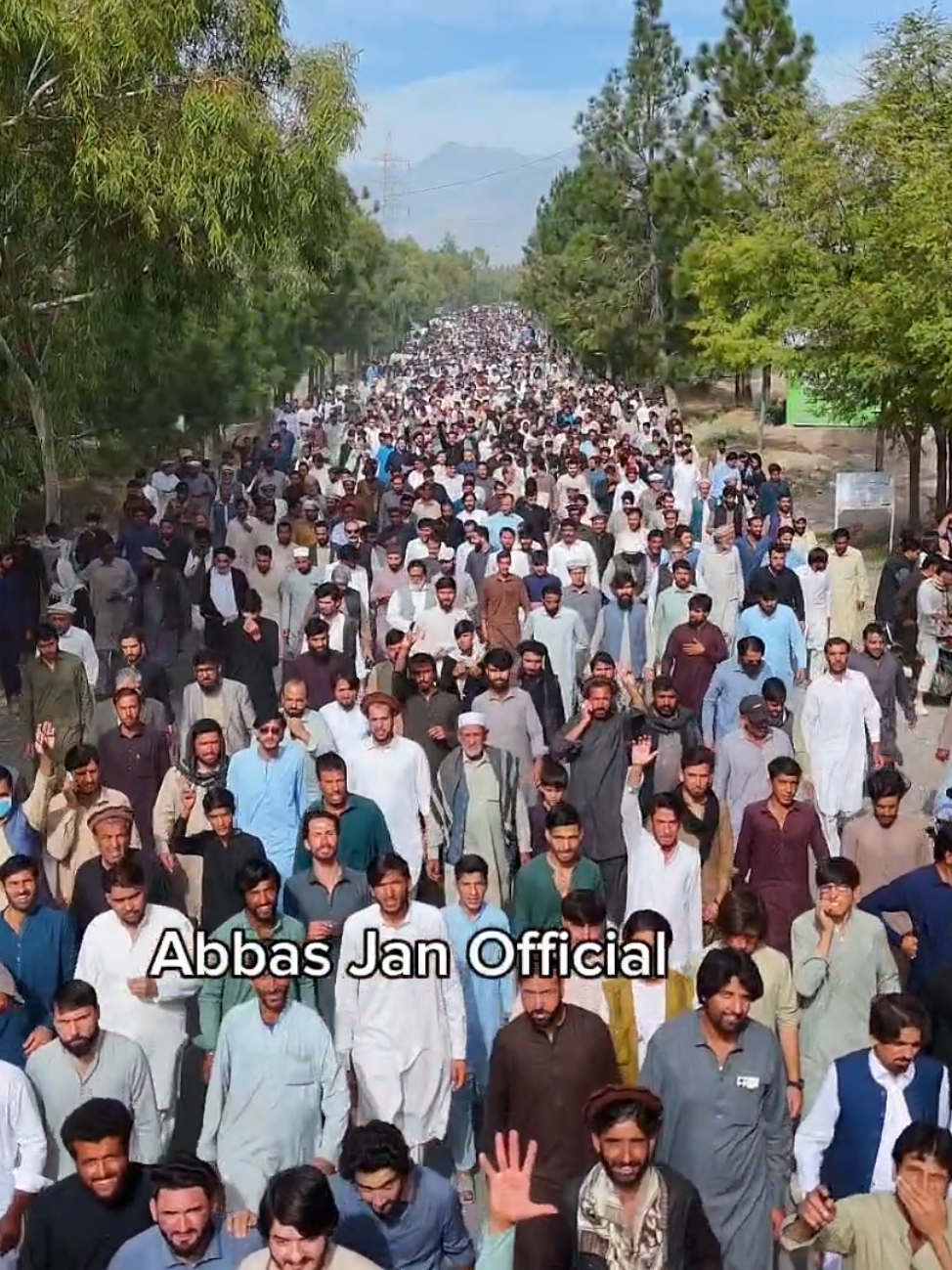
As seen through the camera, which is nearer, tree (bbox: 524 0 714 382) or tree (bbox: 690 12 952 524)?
tree (bbox: 690 12 952 524)

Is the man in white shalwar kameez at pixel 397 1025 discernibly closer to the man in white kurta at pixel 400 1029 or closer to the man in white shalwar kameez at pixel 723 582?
the man in white kurta at pixel 400 1029

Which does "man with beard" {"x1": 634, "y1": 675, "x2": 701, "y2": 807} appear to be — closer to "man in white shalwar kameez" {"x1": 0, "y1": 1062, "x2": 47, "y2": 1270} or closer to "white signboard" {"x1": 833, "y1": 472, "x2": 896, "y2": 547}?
"man in white shalwar kameez" {"x1": 0, "y1": 1062, "x2": 47, "y2": 1270}

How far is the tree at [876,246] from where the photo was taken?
53.3ft

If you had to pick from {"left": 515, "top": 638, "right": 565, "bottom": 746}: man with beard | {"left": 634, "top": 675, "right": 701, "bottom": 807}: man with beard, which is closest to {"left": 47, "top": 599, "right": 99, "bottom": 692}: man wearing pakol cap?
{"left": 515, "top": 638, "right": 565, "bottom": 746}: man with beard

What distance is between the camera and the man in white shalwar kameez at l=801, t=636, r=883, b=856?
7367 mm

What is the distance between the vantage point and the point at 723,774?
664 centimetres

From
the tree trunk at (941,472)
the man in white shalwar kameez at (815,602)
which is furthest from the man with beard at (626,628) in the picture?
the tree trunk at (941,472)

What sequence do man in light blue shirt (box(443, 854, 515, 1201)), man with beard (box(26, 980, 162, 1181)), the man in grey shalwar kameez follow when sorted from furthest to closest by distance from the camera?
the man in grey shalwar kameez → man in light blue shirt (box(443, 854, 515, 1201)) → man with beard (box(26, 980, 162, 1181))

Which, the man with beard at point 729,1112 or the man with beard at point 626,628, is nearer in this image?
the man with beard at point 729,1112

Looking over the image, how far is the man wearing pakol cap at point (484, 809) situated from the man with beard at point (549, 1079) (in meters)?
1.93

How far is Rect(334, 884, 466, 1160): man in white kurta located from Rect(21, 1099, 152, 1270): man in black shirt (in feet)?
3.74

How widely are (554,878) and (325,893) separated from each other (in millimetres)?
811

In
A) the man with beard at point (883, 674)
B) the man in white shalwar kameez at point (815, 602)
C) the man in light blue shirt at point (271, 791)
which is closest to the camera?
the man in light blue shirt at point (271, 791)

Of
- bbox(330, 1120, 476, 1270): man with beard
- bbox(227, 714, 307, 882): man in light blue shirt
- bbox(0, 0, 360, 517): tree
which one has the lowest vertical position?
bbox(330, 1120, 476, 1270): man with beard
